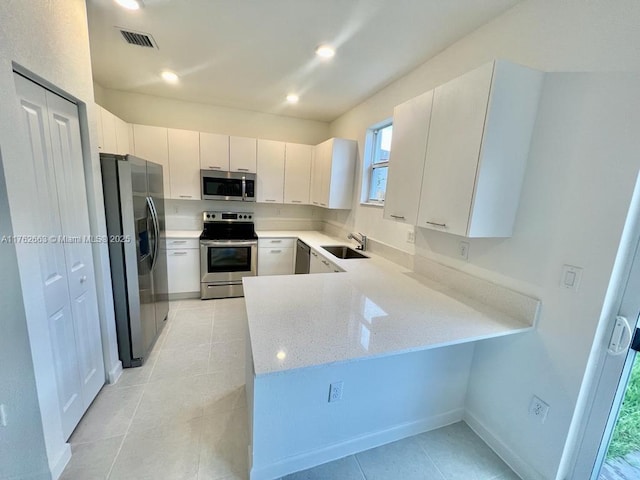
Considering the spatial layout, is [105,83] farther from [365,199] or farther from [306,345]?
[306,345]

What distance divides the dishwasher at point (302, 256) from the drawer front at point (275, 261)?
0.44ft

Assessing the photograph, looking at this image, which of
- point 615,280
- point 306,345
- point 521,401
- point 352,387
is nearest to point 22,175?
point 306,345

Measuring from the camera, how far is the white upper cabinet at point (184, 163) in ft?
11.3

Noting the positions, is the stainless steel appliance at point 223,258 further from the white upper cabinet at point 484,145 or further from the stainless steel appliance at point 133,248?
the white upper cabinet at point 484,145

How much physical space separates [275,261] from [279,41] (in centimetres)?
263

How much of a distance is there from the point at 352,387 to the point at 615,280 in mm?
1357

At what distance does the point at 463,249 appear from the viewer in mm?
1856

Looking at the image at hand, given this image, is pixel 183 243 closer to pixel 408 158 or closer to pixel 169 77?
pixel 169 77

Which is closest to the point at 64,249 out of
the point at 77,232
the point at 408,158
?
the point at 77,232

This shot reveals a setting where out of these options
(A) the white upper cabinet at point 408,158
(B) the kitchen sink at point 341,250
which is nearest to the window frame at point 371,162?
(B) the kitchen sink at point 341,250

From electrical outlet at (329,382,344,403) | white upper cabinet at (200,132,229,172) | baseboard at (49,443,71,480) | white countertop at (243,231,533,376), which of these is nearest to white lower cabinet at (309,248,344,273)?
white countertop at (243,231,533,376)

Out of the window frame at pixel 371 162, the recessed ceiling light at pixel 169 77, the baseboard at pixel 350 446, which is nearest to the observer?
the baseboard at pixel 350 446

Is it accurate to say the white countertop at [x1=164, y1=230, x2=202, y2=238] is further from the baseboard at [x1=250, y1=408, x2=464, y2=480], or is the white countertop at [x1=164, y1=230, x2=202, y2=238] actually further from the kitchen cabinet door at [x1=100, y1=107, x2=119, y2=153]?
the baseboard at [x1=250, y1=408, x2=464, y2=480]

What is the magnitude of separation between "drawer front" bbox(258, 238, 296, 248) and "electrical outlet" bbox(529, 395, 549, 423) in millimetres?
3037
